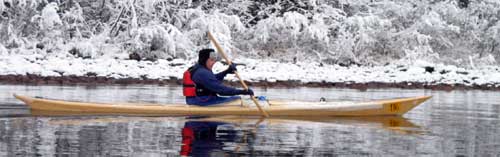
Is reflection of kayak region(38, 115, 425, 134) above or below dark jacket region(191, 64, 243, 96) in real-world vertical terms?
below

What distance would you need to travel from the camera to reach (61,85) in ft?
78.4

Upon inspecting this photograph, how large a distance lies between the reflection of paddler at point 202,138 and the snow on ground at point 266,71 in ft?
45.3

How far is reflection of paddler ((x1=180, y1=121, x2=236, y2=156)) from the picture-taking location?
934 cm

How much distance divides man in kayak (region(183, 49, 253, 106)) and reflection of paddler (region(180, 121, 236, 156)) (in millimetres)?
1499

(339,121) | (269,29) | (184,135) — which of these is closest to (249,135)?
(184,135)

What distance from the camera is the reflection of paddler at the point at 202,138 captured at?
368 inches

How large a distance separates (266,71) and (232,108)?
14010 millimetres

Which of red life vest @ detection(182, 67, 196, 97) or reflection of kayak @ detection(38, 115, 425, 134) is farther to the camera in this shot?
red life vest @ detection(182, 67, 196, 97)

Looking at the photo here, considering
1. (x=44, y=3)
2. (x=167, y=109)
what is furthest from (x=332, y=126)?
(x=44, y=3)

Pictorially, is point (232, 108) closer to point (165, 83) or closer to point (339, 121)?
point (339, 121)

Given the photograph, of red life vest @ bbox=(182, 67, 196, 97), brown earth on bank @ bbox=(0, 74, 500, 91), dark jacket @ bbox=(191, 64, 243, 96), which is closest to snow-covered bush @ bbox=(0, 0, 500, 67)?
brown earth on bank @ bbox=(0, 74, 500, 91)

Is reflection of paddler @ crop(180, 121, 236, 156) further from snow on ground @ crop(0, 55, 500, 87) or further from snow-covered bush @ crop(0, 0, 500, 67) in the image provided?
snow-covered bush @ crop(0, 0, 500, 67)

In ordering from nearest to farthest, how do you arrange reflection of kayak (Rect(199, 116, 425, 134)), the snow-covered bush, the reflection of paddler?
the reflection of paddler, reflection of kayak (Rect(199, 116, 425, 134)), the snow-covered bush

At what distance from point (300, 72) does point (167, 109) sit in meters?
14.8
